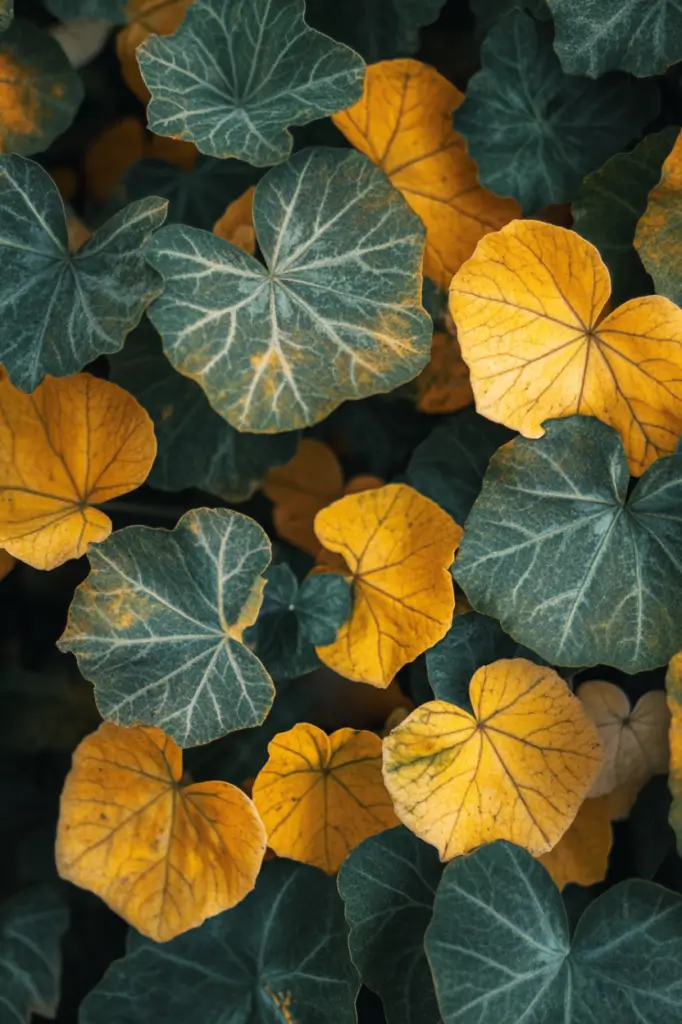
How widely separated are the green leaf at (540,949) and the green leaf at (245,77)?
514 mm

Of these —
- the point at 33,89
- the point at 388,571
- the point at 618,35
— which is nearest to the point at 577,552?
the point at 388,571

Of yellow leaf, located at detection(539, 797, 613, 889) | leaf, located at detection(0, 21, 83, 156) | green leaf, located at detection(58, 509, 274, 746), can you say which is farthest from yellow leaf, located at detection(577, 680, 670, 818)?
leaf, located at detection(0, 21, 83, 156)

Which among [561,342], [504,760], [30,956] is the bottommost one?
[30,956]

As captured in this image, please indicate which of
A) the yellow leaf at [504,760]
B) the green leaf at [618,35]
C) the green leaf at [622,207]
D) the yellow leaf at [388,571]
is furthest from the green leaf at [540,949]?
the green leaf at [618,35]

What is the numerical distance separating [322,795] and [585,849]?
0.69 ft

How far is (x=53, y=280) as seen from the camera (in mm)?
759

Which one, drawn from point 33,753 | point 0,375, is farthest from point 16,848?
point 0,375

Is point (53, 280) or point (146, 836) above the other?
point (53, 280)

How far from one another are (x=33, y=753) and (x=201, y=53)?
62 centimetres

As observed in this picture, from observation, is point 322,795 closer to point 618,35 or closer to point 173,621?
point 173,621

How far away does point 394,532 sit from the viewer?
2.58 ft

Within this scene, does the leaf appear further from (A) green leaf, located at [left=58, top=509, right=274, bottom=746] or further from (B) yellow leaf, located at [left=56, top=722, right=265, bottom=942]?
(B) yellow leaf, located at [left=56, top=722, right=265, bottom=942]

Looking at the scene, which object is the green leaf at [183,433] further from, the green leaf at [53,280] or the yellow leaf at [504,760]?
the yellow leaf at [504,760]

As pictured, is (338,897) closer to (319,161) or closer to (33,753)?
(33,753)
